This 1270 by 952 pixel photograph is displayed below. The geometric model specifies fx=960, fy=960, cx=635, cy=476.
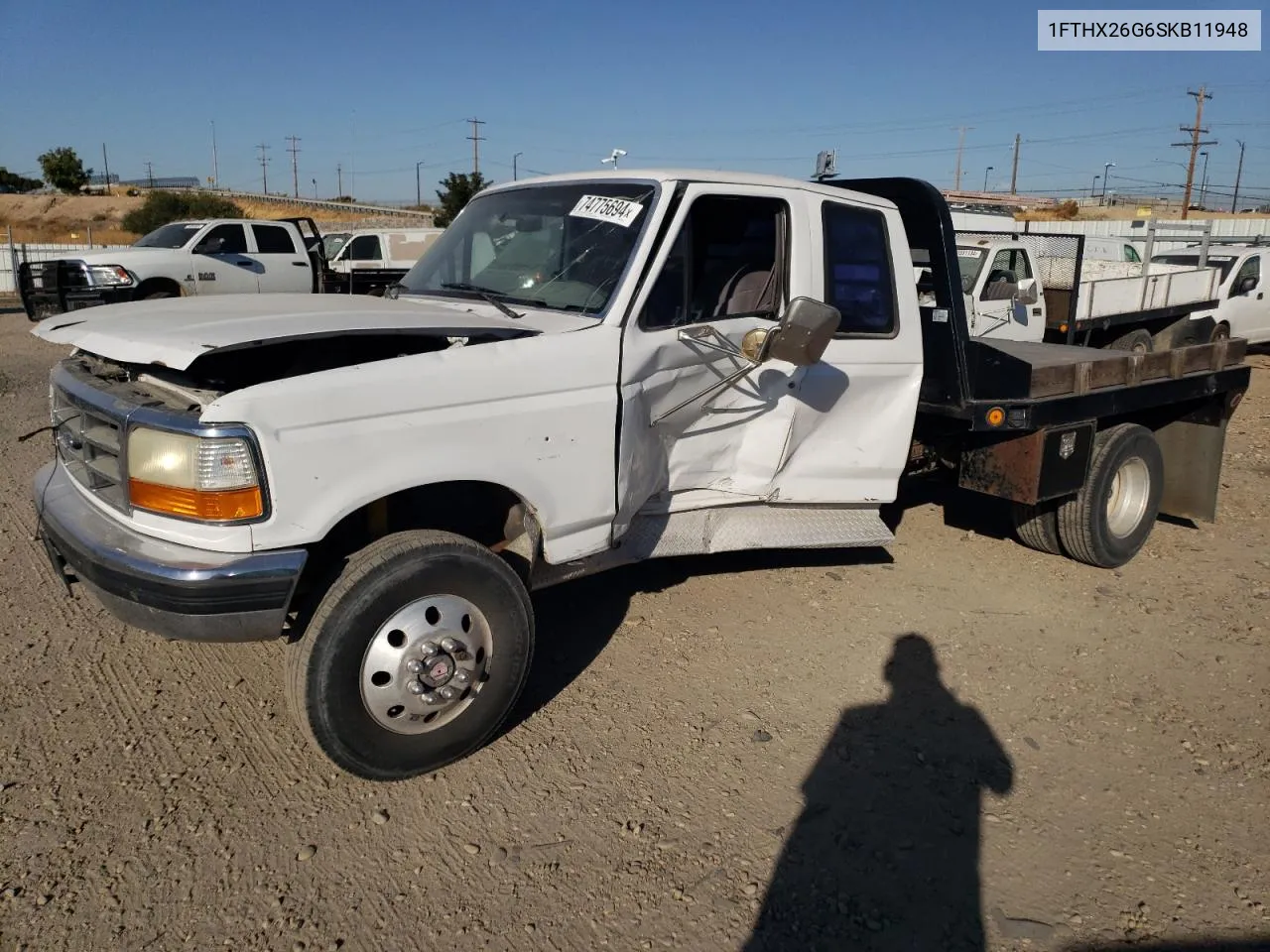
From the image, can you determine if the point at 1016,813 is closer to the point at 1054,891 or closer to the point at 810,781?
the point at 1054,891

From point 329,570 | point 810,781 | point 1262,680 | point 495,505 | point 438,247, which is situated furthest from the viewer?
point 438,247

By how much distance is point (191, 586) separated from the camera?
2.88m

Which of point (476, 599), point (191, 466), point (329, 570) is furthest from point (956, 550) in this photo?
point (191, 466)

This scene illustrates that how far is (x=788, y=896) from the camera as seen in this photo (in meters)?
2.92

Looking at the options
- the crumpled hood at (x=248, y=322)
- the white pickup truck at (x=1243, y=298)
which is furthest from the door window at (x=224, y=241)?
the white pickup truck at (x=1243, y=298)

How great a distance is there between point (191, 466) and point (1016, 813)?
297cm

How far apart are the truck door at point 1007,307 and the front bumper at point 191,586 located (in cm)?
897

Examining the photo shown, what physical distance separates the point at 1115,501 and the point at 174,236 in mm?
15132

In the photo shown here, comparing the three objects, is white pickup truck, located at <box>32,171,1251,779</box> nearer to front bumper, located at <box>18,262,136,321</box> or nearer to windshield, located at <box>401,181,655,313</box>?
windshield, located at <box>401,181,655,313</box>

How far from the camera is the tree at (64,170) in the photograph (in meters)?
63.2

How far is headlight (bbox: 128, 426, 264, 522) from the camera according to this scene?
9.36 feet

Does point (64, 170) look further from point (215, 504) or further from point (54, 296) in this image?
point (215, 504)

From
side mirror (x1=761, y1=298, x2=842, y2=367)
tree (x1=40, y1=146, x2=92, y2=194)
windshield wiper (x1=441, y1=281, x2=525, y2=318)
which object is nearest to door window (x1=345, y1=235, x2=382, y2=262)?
windshield wiper (x1=441, y1=281, x2=525, y2=318)

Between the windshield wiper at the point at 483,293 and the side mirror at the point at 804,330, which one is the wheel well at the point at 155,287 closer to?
the windshield wiper at the point at 483,293
